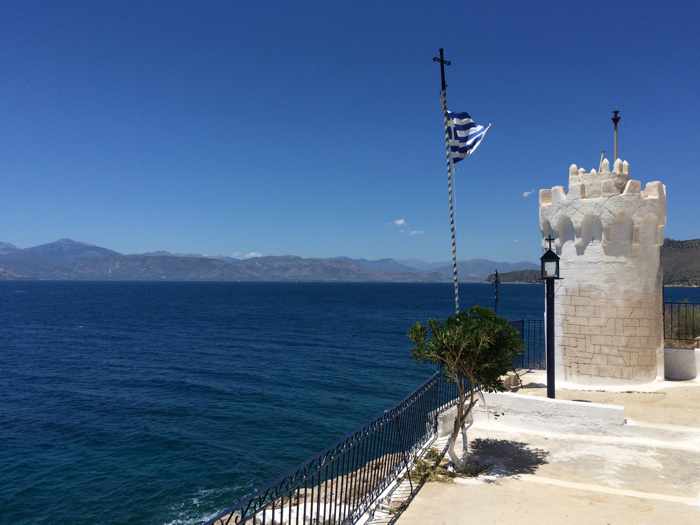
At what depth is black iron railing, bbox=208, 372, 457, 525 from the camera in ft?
20.3

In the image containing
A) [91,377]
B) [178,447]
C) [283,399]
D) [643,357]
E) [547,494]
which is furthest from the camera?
[91,377]

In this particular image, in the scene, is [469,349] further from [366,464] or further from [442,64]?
[442,64]

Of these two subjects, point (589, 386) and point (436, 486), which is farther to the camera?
point (589, 386)

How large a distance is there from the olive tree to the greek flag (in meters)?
5.81

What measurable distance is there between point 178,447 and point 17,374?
74.4ft

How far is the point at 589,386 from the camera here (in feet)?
48.4

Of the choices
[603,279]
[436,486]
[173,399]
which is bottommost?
[173,399]

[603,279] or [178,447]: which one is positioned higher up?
[603,279]

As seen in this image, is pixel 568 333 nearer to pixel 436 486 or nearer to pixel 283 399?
pixel 436 486

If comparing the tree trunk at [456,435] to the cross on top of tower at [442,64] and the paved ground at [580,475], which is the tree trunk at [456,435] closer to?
the paved ground at [580,475]

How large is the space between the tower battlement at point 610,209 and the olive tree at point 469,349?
7.56m

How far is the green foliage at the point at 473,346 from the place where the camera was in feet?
28.9

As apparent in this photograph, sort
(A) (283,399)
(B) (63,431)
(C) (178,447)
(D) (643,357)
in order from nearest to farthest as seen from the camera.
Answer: (D) (643,357) < (C) (178,447) < (B) (63,431) < (A) (283,399)

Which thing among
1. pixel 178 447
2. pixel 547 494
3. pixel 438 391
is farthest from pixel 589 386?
pixel 178 447
